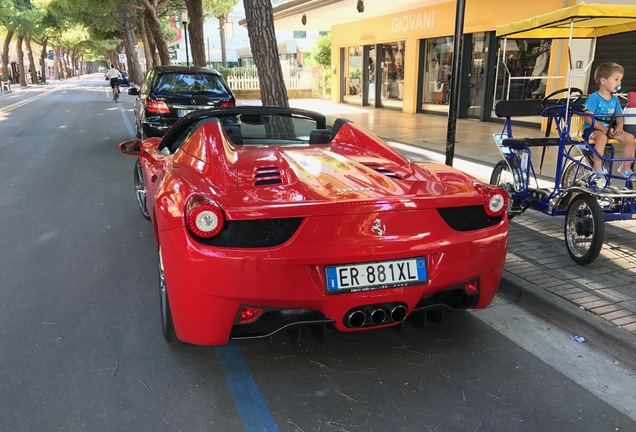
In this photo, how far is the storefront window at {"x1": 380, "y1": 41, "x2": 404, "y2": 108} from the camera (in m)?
20.4

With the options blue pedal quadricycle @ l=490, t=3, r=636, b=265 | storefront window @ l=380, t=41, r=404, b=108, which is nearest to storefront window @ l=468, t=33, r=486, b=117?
storefront window @ l=380, t=41, r=404, b=108

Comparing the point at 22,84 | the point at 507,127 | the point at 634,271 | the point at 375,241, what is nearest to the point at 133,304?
the point at 375,241

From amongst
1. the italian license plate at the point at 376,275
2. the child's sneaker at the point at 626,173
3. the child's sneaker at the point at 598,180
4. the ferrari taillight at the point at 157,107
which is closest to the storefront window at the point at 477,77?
the ferrari taillight at the point at 157,107

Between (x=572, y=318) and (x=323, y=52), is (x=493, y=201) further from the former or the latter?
(x=323, y=52)

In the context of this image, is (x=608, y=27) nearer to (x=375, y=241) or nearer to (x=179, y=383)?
(x=375, y=241)

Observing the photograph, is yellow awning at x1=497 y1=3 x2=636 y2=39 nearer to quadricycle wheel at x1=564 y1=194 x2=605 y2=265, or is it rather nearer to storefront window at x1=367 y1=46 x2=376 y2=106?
quadricycle wheel at x1=564 y1=194 x2=605 y2=265

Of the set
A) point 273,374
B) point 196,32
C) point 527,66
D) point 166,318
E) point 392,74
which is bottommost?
point 273,374

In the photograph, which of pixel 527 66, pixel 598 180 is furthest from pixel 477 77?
pixel 598 180

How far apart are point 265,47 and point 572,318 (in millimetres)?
6192

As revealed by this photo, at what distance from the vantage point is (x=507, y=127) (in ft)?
Answer: 20.0

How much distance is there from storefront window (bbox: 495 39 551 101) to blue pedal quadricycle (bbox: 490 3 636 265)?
7572 mm

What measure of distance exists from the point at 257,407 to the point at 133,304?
1.69 metres

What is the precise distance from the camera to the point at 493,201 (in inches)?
122

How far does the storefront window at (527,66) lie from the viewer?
13.7 metres
